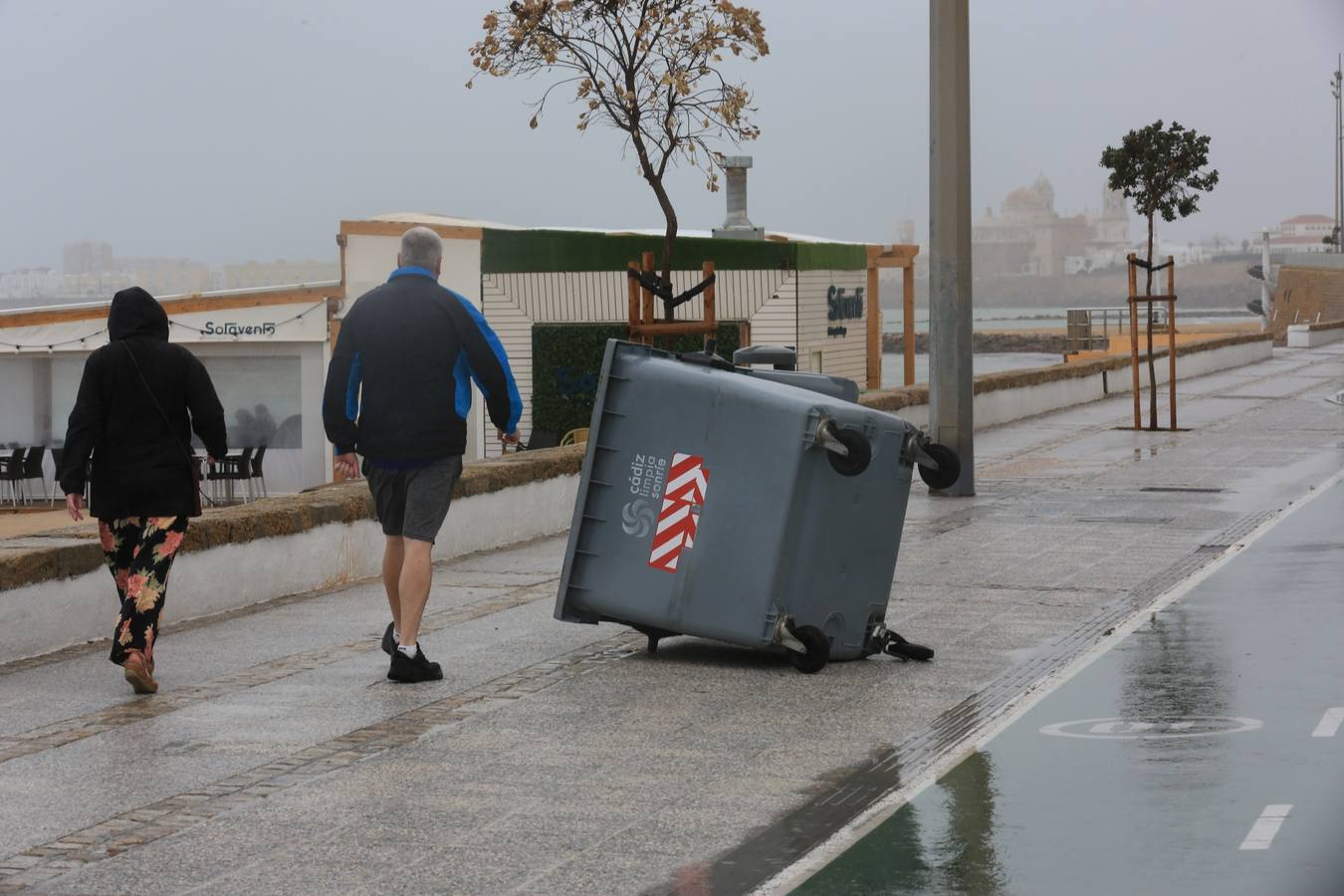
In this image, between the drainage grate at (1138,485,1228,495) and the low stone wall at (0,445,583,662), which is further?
the drainage grate at (1138,485,1228,495)

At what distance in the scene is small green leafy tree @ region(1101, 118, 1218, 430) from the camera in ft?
85.1

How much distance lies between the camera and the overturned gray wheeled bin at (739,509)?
819 cm

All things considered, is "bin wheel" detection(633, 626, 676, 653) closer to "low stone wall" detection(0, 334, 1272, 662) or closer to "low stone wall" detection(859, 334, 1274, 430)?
"low stone wall" detection(0, 334, 1272, 662)

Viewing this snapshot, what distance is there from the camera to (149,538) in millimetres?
8000

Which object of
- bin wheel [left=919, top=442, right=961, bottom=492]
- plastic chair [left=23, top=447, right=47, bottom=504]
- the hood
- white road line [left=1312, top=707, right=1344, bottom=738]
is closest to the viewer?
white road line [left=1312, top=707, right=1344, bottom=738]

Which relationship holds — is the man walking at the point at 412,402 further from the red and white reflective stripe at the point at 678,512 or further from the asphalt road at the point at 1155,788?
the asphalt road at the point at 1155,788

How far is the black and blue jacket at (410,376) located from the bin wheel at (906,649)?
6.12 ft

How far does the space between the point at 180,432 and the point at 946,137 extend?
9.40 metres

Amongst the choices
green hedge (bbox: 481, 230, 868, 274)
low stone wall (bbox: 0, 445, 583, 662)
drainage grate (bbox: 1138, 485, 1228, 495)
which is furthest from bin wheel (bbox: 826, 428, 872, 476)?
green hedge (bbox: 481, 230, 868, 274)

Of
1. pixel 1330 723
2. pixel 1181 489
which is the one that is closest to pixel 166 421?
pixel 1330 723

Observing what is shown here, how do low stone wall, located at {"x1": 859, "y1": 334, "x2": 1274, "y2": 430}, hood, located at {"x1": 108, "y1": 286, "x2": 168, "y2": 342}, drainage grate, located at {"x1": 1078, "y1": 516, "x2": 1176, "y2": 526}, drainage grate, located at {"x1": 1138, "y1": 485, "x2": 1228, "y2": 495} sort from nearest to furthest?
hood, located at {"x1": 108, "y1": 286, "x2": 168, "y2": 342} → drainage grate, located at {"x1": 1078, "y1": 516, "x2": 1176, "y2": 526} → drainage grate, located at {"x1": 1138, "y1": 485, "x2": 1228, "y2": 495} → low stone wall, located at {"x1": 859, "y1": 334, "x2": 1274, "y2": 430}

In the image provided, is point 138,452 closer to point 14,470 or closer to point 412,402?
point 412,402

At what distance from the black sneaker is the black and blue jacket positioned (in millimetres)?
766

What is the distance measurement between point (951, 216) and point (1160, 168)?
1062cm
